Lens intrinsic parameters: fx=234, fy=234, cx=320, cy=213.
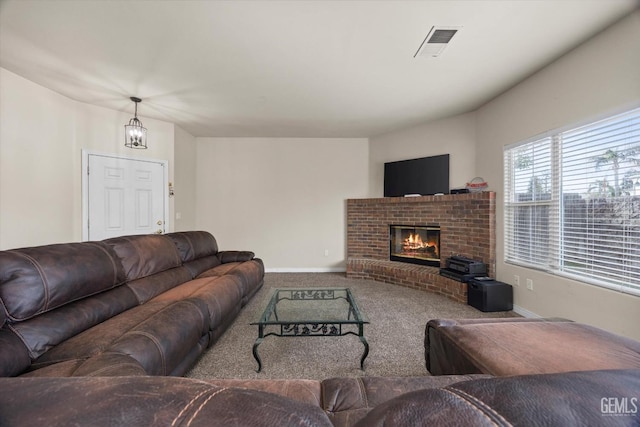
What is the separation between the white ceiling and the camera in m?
1.65

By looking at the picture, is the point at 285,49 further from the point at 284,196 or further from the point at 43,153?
the point at 43,153

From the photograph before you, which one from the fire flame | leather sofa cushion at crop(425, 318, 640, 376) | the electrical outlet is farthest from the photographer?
the fire flame

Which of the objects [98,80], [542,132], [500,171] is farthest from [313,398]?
[98,80]

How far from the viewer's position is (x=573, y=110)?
2.08 metres

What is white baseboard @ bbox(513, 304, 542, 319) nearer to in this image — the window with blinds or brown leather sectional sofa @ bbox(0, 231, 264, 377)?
the window with blinds

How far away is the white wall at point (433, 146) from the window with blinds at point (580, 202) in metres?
0.63

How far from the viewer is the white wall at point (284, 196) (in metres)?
4.56

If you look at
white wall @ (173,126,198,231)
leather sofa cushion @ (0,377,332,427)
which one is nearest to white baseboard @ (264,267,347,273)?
white wall @ (173,126,198,231)

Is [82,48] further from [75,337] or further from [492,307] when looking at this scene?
[492,307]

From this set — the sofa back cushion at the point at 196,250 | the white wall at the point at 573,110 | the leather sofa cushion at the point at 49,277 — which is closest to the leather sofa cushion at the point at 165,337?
the leather sofa cushion at the point at 49,277

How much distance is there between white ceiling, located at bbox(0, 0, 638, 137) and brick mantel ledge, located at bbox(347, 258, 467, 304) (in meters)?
2.37

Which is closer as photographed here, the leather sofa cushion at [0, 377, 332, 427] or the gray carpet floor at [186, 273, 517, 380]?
the leather sofa cushion at [0, 377, 332, 427]

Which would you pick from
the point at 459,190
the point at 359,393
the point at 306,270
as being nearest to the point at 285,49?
the point at 359,393

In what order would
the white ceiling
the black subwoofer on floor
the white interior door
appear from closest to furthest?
1. the white ceiling
2. the black subwoofer on floor
3. the white interior door
